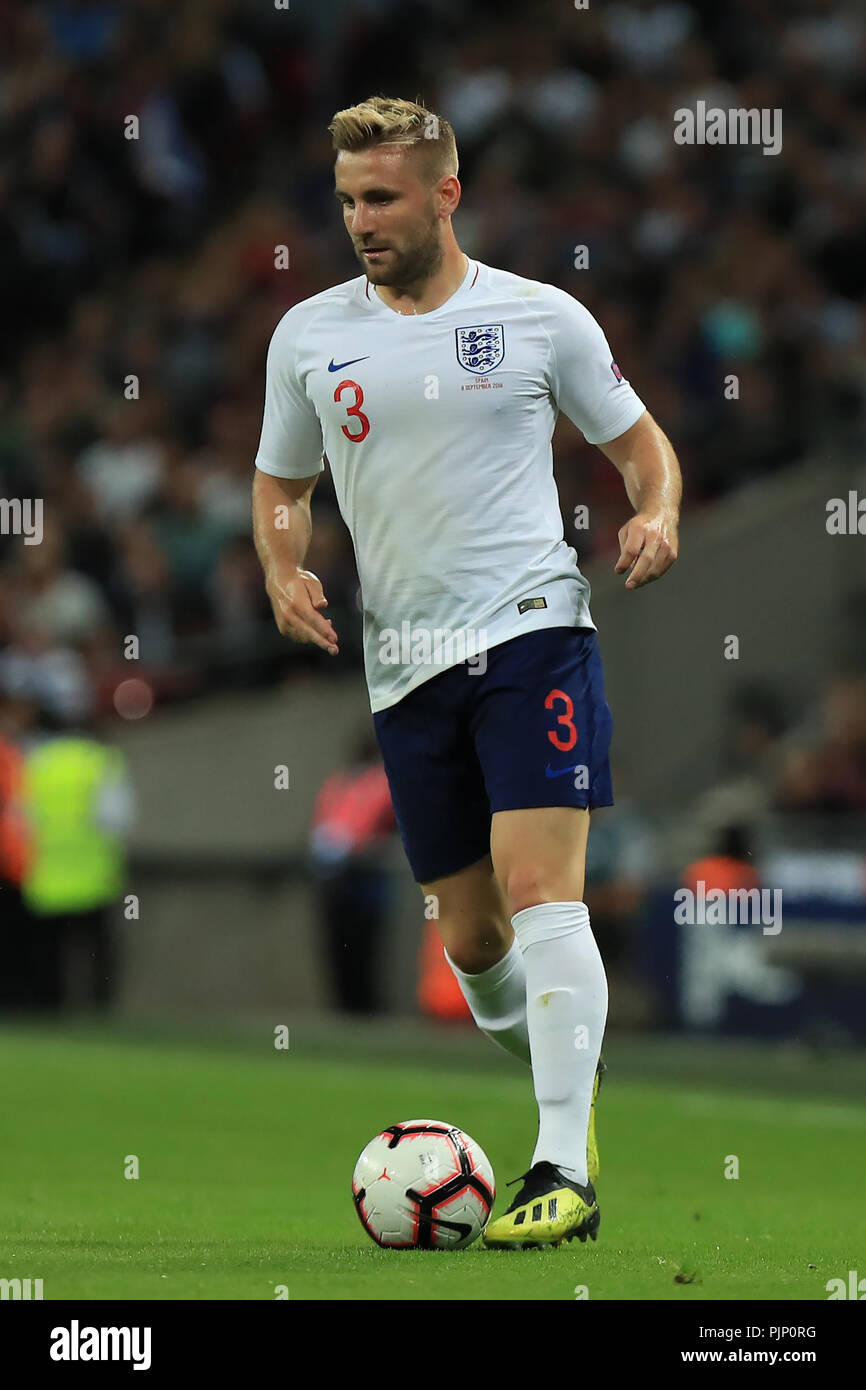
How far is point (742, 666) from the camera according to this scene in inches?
671

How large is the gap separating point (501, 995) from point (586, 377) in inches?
61.1

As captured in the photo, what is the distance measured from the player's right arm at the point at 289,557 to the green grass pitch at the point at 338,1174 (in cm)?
142

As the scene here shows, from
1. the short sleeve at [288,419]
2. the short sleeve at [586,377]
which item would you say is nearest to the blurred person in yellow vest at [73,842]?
the short sleeve at [288,419]

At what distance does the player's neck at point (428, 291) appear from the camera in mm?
5961

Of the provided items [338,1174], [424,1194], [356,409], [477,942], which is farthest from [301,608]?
[338,1174]

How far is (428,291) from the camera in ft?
19.6

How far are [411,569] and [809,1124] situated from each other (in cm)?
507

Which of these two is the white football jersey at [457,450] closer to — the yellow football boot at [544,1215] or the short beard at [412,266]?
the short beard at [412,266]

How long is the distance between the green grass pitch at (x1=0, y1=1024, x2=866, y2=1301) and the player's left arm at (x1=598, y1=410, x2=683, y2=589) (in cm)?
153

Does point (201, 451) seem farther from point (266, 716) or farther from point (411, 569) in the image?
point (411, 569)

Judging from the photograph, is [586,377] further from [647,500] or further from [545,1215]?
[545,1215]

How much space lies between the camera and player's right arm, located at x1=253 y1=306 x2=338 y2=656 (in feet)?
19.5

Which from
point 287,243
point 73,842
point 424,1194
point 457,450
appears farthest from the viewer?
point 287,243

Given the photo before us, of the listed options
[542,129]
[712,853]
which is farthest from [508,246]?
[712,853]
